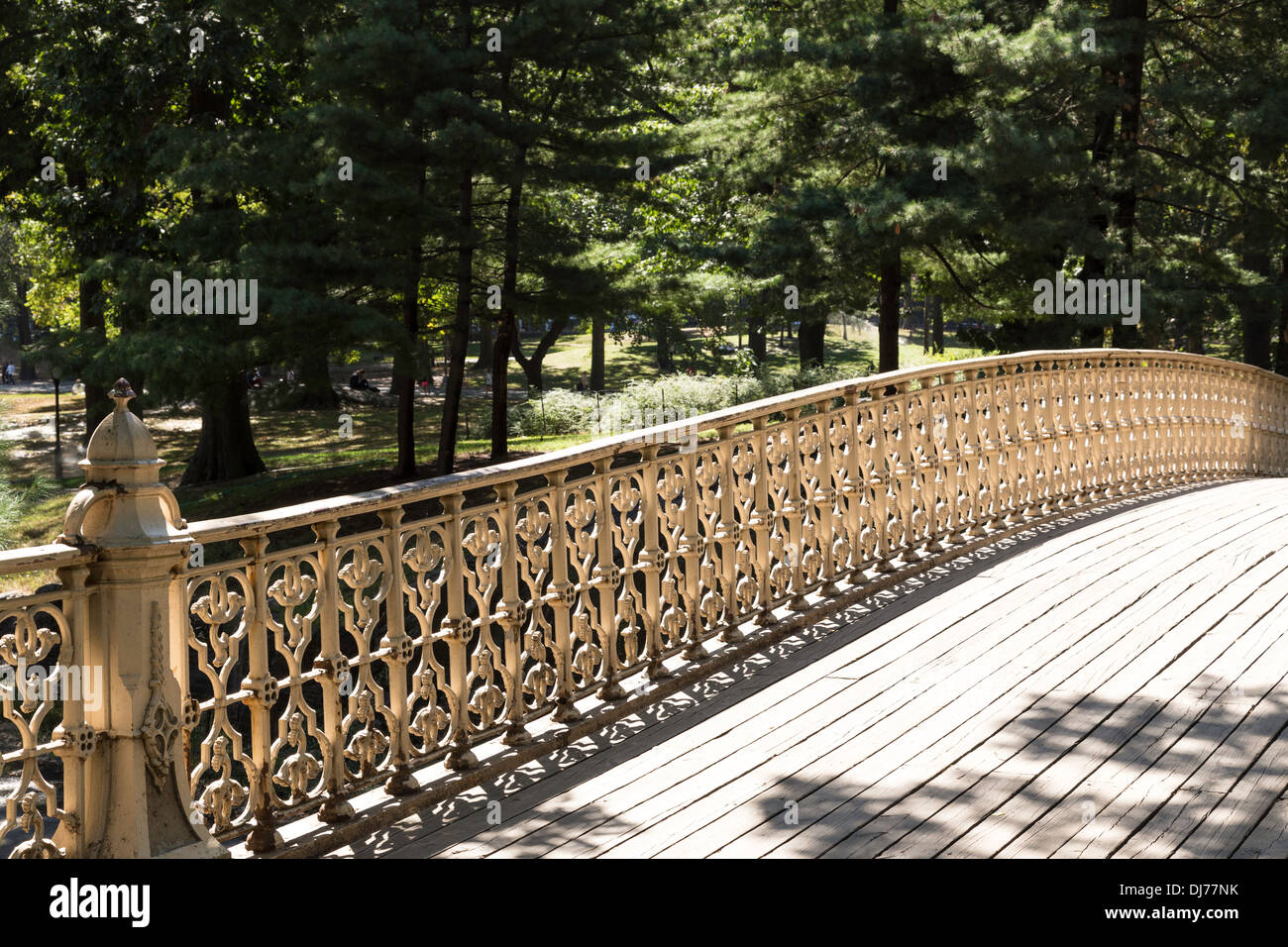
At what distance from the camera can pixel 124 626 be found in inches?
144

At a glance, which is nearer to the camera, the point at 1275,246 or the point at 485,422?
the point at 1275,246

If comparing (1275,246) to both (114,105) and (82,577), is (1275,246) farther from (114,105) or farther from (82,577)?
(82,577)

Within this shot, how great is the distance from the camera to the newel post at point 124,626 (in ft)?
12.0

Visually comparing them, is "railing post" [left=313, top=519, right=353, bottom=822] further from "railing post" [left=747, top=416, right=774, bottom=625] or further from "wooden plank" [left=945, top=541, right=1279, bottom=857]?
"railing post" [left=747, top=416, right=774, bottom=625]

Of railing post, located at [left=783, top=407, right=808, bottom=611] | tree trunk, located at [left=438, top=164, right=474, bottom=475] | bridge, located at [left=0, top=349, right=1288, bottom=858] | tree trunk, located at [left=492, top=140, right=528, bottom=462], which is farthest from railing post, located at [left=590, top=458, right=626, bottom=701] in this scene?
tree trunk, located at [left=492, top=140, right=528, bottom=462]

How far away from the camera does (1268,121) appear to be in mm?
20031

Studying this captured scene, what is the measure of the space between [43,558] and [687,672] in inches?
133

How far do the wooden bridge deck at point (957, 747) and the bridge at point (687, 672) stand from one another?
0.02 m

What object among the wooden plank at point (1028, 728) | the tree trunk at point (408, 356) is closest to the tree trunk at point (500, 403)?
the tree trunk at point (408, 356)

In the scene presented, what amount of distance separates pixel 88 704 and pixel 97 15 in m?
23.7

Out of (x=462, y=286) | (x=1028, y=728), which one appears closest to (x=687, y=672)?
(x=1028, y=728)

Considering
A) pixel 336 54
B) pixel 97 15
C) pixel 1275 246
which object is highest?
pixel 97 15

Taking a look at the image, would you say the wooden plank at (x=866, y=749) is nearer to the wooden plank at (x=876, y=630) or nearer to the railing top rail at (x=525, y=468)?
the wooden plank at (x=876, y=630)

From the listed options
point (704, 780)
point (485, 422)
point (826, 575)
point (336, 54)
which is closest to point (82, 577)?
point (704, 780)
